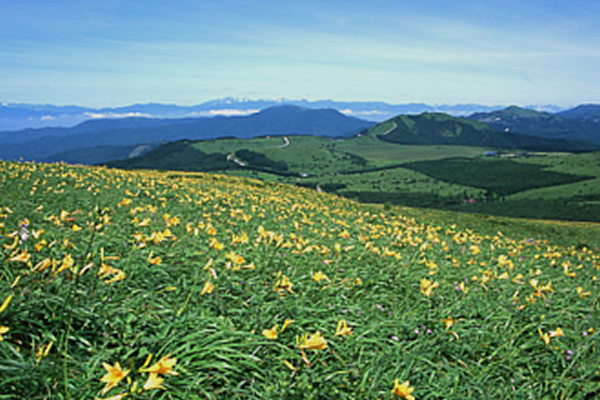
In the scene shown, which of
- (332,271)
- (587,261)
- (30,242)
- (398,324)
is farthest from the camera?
(587,261)

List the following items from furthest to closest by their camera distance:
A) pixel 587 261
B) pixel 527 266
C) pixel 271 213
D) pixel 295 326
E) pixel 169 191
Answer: pixel 169 191, pixel 587 261, pixel 271 213, pixel 527 266, pixel 295 326

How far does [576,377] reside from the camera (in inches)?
149

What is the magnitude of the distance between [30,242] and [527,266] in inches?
366

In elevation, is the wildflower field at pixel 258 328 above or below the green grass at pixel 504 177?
above

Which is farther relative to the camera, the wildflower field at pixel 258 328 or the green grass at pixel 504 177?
the green grass at pixel 504 177

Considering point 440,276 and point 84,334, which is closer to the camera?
point 84,334

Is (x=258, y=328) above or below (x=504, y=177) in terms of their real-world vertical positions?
above

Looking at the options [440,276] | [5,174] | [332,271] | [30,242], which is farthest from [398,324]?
[5,174]

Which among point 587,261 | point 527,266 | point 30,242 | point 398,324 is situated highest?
point 30,242

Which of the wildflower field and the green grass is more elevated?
the wildflower field

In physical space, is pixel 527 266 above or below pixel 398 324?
below

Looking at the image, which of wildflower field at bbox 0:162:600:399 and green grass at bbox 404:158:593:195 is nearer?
wildflower field at bbox 0:162:600:399

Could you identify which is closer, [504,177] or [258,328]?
[258,328]

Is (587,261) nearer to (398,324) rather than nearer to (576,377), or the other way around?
(576,377)
